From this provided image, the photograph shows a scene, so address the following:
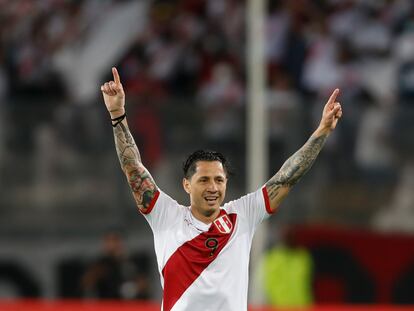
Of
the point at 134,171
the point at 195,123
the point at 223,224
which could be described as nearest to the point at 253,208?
the point at 223,224

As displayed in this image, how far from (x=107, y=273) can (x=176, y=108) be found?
6.73 ft

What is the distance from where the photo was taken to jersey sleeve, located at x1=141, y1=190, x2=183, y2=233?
306 inches

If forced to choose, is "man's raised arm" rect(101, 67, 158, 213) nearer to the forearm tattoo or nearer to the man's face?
the man's face

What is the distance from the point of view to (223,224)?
7.73m

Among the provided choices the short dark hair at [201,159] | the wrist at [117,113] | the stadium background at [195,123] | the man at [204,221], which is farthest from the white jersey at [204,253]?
the stadium background at [195,123]

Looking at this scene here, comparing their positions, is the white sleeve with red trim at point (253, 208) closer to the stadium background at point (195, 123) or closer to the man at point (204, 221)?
the man at point (204, 221)

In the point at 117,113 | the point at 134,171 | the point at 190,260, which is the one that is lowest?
the point at 190,260

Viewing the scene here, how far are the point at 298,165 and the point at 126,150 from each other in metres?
1.01

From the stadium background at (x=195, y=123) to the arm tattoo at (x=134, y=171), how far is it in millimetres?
7287

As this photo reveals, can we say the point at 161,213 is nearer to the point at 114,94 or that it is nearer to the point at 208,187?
the point at 208,187

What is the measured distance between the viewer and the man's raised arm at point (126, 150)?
7.82 meters

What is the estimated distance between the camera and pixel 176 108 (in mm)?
15617

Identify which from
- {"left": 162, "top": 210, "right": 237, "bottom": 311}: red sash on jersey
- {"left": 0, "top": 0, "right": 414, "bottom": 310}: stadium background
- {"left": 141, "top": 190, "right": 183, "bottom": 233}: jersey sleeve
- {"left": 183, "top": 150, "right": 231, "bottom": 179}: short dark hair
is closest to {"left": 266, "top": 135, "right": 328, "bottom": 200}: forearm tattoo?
{"left": 183, "top": 150, "right": 231, "bottom": 179}: short dark hair

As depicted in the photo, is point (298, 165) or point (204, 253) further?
point (298, 165)
